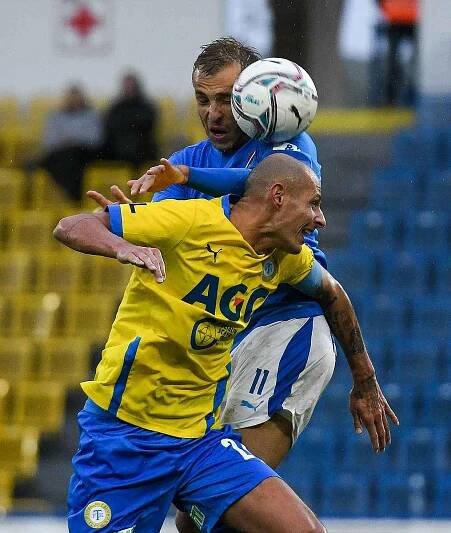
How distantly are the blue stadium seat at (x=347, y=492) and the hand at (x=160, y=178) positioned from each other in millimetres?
4830

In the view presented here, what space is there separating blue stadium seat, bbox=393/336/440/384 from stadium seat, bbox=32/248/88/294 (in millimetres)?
2677

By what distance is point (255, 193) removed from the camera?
4047mm

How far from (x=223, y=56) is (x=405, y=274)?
587 cm

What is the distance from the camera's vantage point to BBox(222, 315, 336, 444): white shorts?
4664mm

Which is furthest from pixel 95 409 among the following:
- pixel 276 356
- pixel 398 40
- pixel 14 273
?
pixel 398 40

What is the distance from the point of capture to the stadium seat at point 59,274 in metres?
10.7

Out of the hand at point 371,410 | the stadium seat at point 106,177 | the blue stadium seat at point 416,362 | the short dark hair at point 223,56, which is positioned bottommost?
the blue stadium seat at point 416,362

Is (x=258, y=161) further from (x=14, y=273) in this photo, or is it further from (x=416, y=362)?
(x=14, y=273)

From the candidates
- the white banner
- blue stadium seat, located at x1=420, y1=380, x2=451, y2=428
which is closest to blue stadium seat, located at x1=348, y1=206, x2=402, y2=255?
blue stadium seat, located at x1=420, y1=380, x2=451, y2=428

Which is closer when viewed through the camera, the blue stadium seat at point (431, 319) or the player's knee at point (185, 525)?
the player's knee at point (185, 525)

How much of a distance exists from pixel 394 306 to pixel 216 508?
598 centimetres

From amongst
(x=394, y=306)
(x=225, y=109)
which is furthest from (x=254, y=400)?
(x=394, y=306)

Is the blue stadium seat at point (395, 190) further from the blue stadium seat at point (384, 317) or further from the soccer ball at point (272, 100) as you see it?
the soccer ball at point (272, 100)

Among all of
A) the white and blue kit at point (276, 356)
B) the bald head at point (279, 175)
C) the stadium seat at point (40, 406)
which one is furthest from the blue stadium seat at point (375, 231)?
the bald head at point (279, 175)
